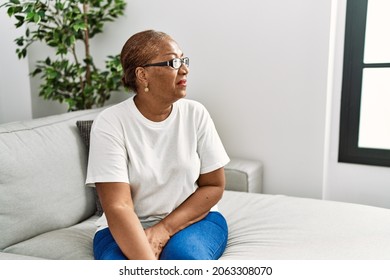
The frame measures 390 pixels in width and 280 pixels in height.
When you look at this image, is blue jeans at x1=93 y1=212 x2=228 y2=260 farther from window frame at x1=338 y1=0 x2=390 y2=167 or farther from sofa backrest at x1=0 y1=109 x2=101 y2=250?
window frame at x1=338 y1=0 x2=390 y2=167

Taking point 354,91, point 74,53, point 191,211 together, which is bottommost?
point 191,211

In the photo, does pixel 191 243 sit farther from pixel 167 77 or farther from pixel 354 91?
pixel 354 91

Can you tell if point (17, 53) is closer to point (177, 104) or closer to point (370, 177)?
point (177, 104)

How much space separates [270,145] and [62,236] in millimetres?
1228

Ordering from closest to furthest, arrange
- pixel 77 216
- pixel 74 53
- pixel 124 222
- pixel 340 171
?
1. pixel 124 222
2. pixel 77 216
3. pixel 340 171
4. pixel 74 53

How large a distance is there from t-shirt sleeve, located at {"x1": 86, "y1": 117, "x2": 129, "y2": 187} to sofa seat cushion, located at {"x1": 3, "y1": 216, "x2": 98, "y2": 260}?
0.29 metres

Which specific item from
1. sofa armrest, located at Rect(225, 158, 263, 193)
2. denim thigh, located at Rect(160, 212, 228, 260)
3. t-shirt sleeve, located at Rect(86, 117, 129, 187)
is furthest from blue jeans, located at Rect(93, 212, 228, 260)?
sofa armrest, located at Rect(225, 158, 263, 193)

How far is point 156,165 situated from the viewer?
132 centimetres

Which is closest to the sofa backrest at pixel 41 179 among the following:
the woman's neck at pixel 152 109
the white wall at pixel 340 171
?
the woman's neck at pixel 152 109

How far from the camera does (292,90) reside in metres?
2.11

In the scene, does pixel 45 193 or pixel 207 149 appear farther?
pixel 45 193

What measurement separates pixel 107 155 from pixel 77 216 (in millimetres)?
529

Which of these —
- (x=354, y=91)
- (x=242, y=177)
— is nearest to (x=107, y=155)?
(x=242, y=177)

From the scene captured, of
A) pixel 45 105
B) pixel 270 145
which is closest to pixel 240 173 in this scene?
pixel 270 145
